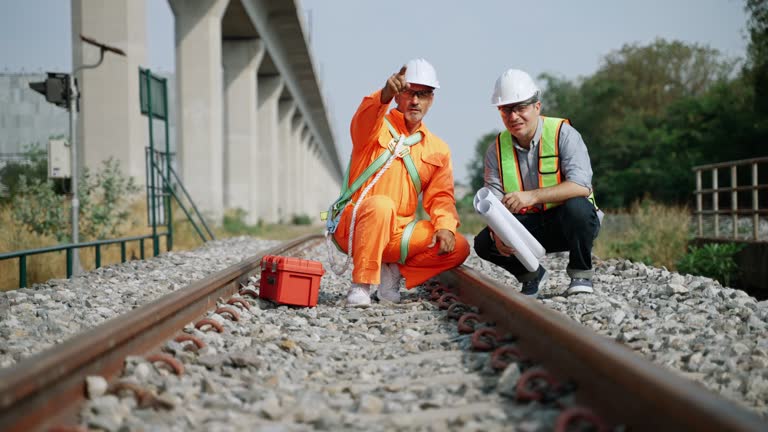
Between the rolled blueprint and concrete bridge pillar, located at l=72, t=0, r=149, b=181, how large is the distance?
993 cm

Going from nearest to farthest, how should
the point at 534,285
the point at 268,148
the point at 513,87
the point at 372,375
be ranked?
the point at 372,375
the point at 513,87
the point at 534,285
the point at 268,148

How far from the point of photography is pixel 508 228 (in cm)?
460

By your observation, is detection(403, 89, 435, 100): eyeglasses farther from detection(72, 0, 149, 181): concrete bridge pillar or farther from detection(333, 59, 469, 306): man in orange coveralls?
detection(72, 0, 149, 181): concrete bridge pillar

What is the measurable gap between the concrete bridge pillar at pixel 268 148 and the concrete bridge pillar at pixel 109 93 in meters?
15.4

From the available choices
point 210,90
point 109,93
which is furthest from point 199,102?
point 109,93

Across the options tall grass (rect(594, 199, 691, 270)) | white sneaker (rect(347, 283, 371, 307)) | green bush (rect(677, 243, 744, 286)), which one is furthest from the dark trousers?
tall grass (rect(594, 199, 691, 270))

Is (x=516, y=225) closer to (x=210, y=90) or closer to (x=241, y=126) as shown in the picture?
(x=210, y=90)

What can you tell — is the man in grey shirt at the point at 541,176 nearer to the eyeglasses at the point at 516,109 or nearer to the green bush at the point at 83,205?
the eyeglasses at the point at 516,109

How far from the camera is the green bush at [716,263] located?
977 centimetres

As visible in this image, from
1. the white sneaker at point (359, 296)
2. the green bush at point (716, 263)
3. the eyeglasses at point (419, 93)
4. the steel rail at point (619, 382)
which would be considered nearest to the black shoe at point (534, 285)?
the white sneaker at point (359, 296)

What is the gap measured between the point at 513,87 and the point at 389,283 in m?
1.62

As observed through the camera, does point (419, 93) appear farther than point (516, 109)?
Yes

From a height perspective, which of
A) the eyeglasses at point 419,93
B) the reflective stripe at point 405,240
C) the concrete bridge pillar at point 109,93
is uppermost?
the concrete bridge pillar at point 109,93

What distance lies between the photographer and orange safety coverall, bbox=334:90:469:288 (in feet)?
15.9
